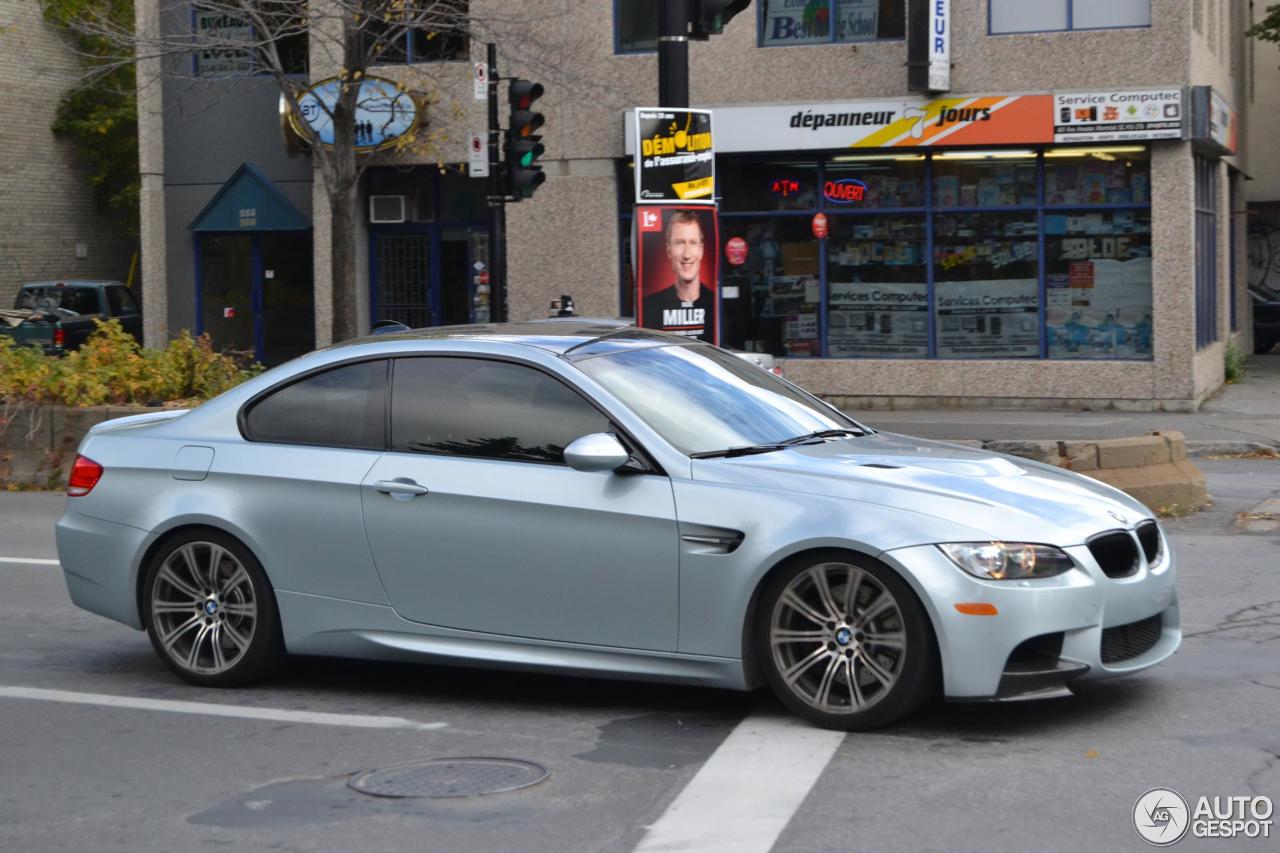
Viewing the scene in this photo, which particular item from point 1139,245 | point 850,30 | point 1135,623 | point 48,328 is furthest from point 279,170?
point 1135,623

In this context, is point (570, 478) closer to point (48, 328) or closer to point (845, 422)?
point (845, 422)

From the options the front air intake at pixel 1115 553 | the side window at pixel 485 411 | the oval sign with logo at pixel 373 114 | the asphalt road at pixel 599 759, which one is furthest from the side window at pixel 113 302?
the front air intake at pixel 1115 553

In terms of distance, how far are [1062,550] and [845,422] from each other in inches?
67.3

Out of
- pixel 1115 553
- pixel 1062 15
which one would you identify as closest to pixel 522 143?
pixel 1062 15

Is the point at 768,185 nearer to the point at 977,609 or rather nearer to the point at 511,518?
the point at 511,518

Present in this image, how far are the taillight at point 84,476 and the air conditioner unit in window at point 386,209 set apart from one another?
715 inches

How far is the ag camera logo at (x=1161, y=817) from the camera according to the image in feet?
15.9

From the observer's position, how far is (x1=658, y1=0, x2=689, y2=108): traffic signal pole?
40.8ft

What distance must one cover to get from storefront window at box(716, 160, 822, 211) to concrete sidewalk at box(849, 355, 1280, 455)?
3.06m

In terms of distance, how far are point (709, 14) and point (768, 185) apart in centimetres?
1036

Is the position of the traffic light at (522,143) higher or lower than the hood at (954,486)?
higher

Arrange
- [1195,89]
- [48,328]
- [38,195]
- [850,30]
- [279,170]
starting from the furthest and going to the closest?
[38,195] < [48,328] < [279,170] < [850,30] < [1195,89]

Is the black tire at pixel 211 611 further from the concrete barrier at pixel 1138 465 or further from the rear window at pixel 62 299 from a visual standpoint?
the rear window at pixel 62 299

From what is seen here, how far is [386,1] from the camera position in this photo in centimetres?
2112
